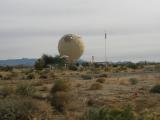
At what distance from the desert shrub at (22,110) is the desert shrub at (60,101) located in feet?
10.3

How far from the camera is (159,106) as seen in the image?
25.5 meters

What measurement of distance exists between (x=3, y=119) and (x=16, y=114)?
81 centimetres

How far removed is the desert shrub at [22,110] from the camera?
2000 cm

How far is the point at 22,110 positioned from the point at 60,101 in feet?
16.1

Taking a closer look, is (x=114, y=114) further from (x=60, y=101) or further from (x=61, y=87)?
(x=61, y=87)

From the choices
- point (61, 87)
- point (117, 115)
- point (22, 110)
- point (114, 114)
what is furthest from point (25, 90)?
point (117, 115)

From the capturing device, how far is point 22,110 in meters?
20.5

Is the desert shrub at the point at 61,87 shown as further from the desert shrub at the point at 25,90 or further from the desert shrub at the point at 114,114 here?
the desert shrub at the point at 114,114

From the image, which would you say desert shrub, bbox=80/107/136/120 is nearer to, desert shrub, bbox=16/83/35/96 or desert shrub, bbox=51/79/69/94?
desert shrub, bbox=16/83/35/96

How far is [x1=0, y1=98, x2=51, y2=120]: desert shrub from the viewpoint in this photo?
65.6 feet

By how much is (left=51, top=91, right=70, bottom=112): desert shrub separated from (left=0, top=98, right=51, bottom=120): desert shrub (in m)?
3.15

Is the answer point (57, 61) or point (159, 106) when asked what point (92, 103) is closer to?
point (159, 106)

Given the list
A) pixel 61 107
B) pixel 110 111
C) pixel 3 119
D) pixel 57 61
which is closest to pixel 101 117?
pixel 110 111

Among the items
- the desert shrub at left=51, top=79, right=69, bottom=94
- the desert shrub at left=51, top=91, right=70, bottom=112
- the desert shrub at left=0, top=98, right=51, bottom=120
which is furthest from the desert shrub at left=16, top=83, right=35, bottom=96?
the desert shrub at left=0, top=98, right=51, bottom=120
